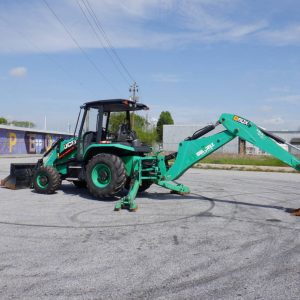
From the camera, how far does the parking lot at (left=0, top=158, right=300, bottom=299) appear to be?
14.2 ft

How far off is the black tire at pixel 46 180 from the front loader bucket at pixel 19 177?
3.82 ft

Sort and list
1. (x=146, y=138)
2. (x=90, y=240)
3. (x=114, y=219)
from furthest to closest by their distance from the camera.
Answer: (x=146, y=138)
(x=114, y=219)
(x=90, y=240)

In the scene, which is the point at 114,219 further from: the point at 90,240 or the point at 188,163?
the point at 188,163

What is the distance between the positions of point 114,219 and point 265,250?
3201mm

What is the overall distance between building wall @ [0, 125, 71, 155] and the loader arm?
34490 millimetres

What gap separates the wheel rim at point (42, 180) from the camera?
1108 centimetres

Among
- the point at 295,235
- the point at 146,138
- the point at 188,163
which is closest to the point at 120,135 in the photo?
the point at 188,163

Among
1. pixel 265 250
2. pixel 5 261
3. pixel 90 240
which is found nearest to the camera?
pixel 5 261

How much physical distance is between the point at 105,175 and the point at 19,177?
3.76m

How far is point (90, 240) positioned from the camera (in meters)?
6.26

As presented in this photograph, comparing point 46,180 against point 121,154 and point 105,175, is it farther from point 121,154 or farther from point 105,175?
Result: point 121,154

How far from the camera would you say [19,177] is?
40.2 ft

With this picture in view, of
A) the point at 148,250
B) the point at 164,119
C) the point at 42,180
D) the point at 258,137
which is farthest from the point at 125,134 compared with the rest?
the point at 164,119

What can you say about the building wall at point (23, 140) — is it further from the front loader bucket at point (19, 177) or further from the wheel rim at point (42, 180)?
the wheel rim at point (42, 180)
